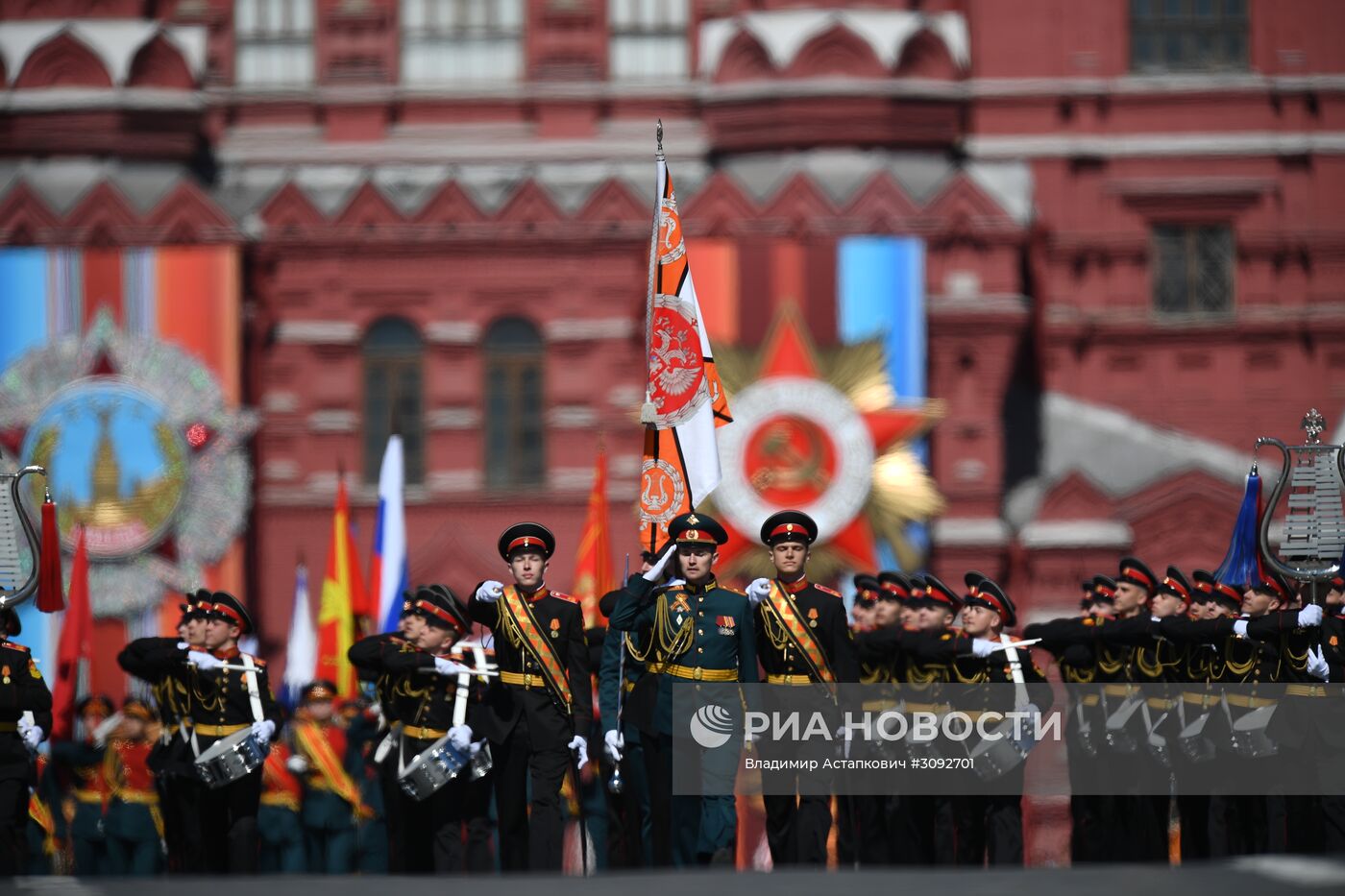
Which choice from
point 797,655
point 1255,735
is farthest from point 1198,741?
point 797,655

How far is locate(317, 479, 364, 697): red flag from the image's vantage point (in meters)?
17.5

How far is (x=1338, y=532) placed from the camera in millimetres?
12359

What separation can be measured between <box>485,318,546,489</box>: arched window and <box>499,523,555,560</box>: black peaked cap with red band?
11111 millimetres

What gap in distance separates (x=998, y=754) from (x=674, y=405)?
7.89 feet

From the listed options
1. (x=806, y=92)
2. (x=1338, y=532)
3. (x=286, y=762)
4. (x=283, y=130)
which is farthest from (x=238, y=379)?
(x=1338, y=532)

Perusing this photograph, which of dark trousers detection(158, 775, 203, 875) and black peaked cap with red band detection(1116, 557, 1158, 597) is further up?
black peaked cap with red band detection(1116, 557, 1158, 597)

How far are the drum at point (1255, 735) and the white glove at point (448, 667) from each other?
390cm

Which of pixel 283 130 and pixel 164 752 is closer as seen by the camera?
pixel 164 752

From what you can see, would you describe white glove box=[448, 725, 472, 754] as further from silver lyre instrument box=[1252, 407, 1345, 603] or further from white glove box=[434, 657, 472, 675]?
silver lyre instrument box=[1252, 407, 1345, 603]

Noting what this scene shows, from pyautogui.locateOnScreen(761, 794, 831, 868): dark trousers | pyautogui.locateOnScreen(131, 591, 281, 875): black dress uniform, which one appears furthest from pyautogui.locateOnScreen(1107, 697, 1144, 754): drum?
pyautogui.locateOnScreen(131, 591, 281, 875): black dress uniform

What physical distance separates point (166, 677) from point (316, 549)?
1019 cm

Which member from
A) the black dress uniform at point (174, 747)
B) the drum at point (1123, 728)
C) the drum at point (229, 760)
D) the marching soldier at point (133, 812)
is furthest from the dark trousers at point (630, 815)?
the marching soldier at point (133, 812)

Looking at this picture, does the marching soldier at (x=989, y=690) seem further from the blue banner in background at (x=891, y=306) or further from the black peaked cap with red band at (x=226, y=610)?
the blue banner in background at (x=891, y=306)

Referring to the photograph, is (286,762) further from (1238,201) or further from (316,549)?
(1238,201)
